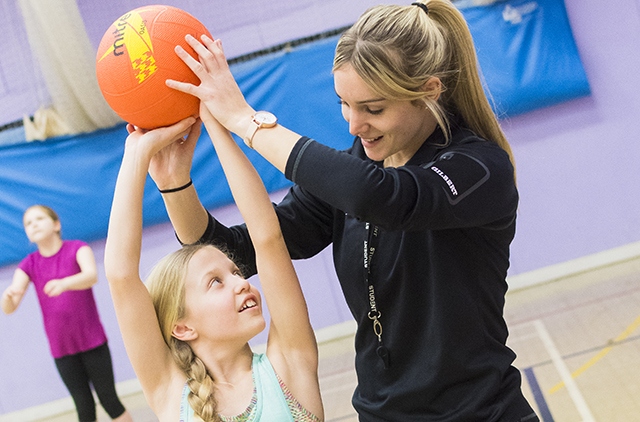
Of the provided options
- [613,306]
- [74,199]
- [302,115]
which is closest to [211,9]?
[302,115]

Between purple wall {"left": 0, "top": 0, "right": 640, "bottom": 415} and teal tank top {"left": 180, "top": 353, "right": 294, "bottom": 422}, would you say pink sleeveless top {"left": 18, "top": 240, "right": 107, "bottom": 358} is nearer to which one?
purple wall {"left": 0, "top": 0, "right": 640, "bottom": 415}

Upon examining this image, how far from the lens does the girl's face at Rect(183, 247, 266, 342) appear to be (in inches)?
69.7

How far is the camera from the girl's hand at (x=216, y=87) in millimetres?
1600

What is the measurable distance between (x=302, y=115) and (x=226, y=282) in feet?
14.2

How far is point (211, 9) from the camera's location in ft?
20.1

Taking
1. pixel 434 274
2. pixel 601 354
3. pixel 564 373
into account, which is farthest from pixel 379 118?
pixel 601 354

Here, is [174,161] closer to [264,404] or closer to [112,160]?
[264,404]

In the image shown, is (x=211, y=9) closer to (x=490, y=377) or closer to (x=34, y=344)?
(x=34, y=344)

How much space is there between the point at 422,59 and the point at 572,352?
339 cm

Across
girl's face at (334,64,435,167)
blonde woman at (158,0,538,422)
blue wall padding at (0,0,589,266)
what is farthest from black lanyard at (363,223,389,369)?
blue wall padding at (0,0,589,266)

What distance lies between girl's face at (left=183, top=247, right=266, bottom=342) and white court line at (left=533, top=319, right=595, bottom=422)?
240 centimetres

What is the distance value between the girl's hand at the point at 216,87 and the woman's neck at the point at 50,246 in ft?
11.1

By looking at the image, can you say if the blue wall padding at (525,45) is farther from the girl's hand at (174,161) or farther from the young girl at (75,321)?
the girl's hand at (174,161)

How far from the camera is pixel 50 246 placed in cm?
469
